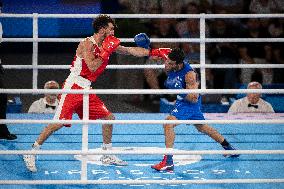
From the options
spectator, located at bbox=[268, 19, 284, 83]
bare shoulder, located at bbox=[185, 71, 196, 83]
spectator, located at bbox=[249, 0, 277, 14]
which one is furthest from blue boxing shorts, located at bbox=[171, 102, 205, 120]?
spectator, located at bbox=[249, 0, 277, 14]

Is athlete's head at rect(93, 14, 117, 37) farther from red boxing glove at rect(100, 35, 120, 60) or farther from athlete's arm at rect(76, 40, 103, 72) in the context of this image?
red boxing glove at rect(100, 35, 120, 60)

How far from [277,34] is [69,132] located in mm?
4336

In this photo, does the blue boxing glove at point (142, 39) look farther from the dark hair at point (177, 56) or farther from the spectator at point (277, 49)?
the spectator at point (277, 49)

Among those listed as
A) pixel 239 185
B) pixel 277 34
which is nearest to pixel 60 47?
pixel 277 34

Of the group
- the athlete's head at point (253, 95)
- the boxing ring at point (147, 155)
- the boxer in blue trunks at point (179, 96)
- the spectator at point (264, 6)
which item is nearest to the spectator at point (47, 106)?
the boxing ring at point (147, 155)

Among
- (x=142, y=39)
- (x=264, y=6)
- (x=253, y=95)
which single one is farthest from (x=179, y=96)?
(x=264, y=6)

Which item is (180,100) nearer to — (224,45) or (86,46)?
(86,46)

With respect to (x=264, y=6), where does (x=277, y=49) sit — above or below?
below

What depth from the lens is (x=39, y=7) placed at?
Answer: 1138cm

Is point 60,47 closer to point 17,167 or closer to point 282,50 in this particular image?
point 282,50

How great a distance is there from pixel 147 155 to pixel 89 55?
3.89 ft

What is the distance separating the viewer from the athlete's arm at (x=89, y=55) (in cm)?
517

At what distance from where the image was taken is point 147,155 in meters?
5.95

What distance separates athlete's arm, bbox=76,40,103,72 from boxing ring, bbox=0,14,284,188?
1.56 feet
